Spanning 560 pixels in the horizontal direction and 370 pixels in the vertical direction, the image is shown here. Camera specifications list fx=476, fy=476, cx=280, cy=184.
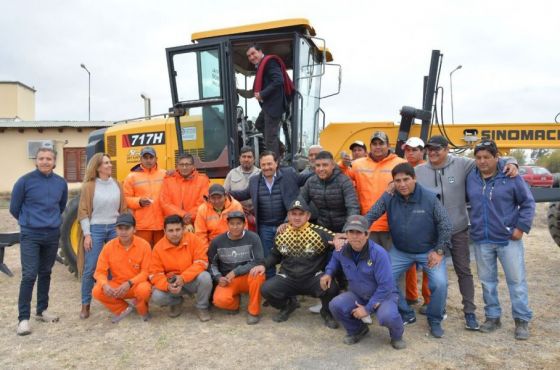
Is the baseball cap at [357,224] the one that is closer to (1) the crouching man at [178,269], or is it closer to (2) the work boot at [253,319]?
(2) the work boot at [253,319]

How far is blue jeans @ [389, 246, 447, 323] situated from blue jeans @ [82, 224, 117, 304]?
8.97ft

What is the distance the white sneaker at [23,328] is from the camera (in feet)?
13.3

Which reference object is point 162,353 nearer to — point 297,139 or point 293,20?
point 297,139

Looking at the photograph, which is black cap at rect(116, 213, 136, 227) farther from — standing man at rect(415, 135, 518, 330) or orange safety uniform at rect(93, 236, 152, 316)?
standing man at rect(415, 135, 518, 330)

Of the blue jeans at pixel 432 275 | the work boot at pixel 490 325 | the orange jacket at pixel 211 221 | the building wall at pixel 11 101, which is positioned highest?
the building wall at pixel 11 101

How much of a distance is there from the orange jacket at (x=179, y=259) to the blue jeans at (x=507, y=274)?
2488 mm

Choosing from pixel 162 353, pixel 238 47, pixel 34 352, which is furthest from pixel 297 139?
pixel 34 352

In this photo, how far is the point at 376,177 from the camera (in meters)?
4.40

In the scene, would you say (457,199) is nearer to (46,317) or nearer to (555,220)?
(46,317)

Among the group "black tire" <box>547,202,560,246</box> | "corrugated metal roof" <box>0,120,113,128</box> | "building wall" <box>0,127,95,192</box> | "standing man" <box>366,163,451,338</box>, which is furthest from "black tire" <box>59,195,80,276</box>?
"building wall" <box>0,127,95,192</box>

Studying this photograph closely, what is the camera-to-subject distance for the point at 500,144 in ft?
20.2

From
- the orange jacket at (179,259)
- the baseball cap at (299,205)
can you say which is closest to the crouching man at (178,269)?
the orange jacket at (179,259)

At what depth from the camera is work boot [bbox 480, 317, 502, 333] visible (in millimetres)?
3963

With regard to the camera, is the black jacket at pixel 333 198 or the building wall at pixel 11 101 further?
the building wall at pixel 11 101
